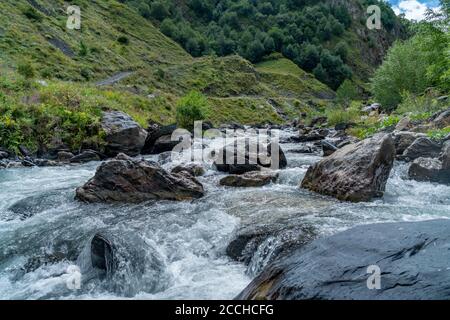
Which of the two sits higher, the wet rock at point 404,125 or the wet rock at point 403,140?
the wet rock at point 404,125

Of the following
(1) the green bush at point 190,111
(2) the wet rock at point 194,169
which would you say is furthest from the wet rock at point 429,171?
(1) the green bush at point 190,111

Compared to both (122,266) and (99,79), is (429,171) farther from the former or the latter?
(99,79)

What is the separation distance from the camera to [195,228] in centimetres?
982

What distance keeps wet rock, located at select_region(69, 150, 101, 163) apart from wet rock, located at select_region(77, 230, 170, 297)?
49.7 ft

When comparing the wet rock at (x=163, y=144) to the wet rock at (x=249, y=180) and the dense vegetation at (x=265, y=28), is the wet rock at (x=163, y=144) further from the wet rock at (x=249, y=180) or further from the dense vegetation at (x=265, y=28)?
the dense vegetation at (x=265, y=28)

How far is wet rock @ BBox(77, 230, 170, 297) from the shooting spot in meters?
7.12

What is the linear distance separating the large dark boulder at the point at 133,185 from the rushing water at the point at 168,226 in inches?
21.3

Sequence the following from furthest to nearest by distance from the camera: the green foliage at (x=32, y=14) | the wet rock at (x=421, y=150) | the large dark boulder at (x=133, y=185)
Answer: the green foliage at (x=32, y=14) → the wet rock at (x=421, y=150) → the large dark boulder at (x=133, y=185)

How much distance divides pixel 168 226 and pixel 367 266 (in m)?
6.15

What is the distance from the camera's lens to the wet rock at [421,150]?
16.2 meters

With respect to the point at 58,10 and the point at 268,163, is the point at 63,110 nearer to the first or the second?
the point at 268,163

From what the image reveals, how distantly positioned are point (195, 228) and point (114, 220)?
244 cm

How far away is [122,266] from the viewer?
7.41 m

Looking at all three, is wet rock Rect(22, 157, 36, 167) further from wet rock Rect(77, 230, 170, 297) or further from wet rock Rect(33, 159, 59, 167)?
Result: wet rock Rect(77, 230, 170, 297)
